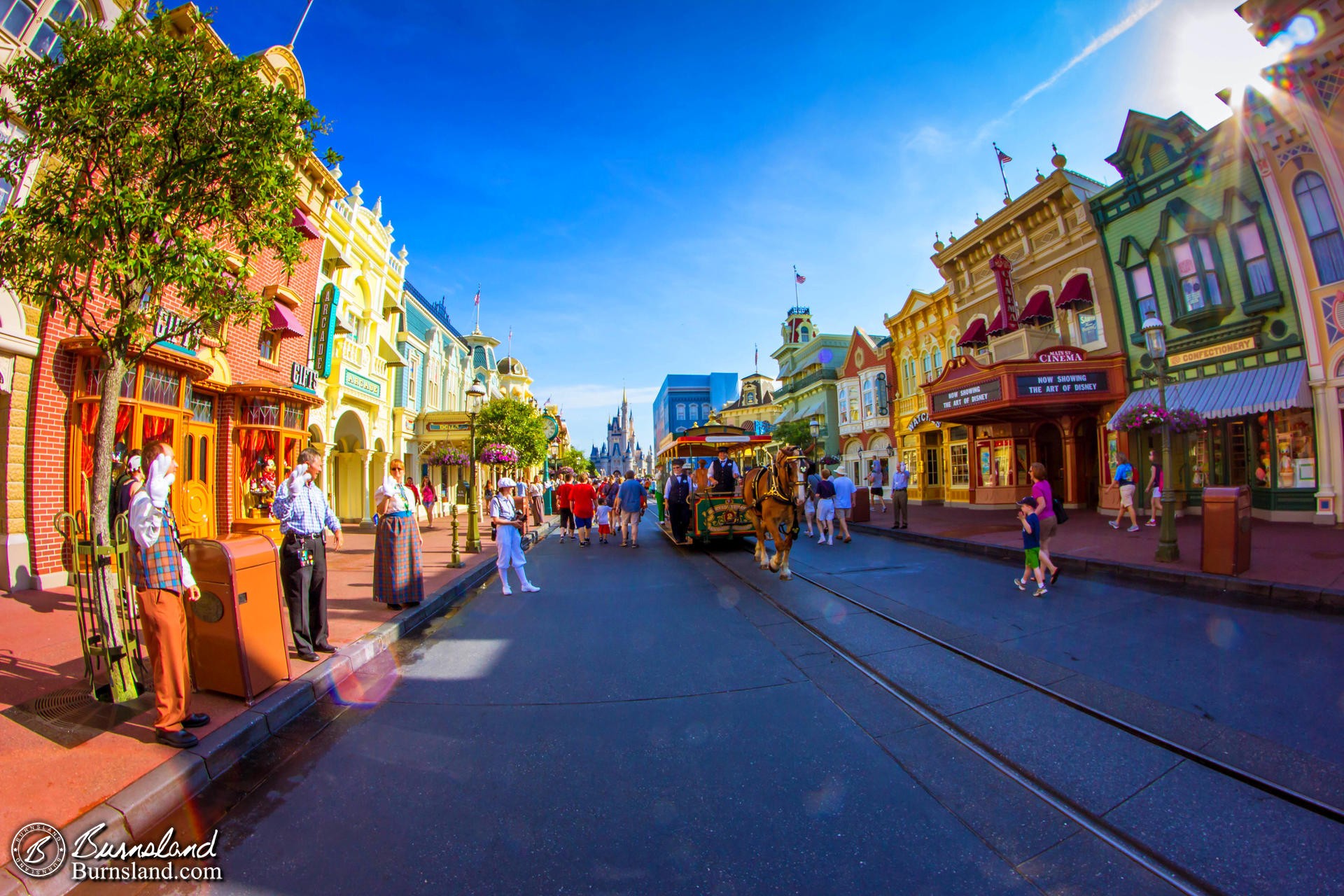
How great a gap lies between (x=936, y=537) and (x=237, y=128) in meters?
14.0

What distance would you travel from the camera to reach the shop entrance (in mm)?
18609

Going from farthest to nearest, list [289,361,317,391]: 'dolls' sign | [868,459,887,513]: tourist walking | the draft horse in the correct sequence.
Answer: [868,459,887,513]: tourist walking
[289,361,317,391]: 'dolls' sign
the draft horse

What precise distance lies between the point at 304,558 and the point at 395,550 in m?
1.85

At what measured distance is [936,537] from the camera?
536 inches

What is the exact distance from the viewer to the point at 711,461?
14.8 metres

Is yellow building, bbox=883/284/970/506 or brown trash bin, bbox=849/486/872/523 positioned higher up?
yellow building, bbox=883/284/970/506

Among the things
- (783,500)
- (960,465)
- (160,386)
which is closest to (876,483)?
(960,465)

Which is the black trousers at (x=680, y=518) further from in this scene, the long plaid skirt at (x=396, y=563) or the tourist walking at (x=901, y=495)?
the long plaid skirt at (x=396, y=563)

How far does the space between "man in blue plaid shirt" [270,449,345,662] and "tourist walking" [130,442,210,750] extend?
1.41 m

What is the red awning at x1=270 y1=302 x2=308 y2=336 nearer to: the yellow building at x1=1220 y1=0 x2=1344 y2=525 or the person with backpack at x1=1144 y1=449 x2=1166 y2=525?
the person with backpack at x1=1144 y1=449 x2=1166 y2=525

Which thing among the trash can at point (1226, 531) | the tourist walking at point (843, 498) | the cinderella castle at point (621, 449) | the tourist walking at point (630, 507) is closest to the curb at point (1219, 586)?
the trash can at point (1226, 531)

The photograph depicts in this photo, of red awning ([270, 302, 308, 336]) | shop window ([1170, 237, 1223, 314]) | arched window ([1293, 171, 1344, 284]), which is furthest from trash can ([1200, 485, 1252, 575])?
red awning ([270, 302, 308, 336])

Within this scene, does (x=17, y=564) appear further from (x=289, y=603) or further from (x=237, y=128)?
(x=237, y=128)

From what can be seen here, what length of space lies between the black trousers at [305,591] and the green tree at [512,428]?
1606cm
